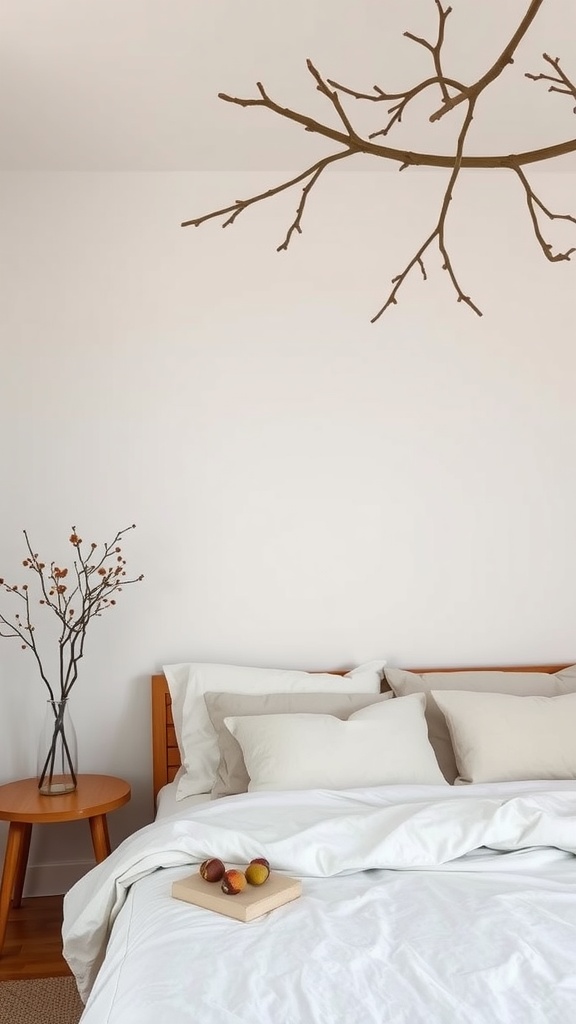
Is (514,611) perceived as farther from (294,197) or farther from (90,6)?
(90,6)

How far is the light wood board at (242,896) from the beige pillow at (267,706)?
2.96 feet

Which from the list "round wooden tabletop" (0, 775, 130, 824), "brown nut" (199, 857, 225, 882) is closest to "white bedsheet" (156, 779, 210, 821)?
"round wooden tabletop" (0, 775, 130, 824)

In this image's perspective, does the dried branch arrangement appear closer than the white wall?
Yes

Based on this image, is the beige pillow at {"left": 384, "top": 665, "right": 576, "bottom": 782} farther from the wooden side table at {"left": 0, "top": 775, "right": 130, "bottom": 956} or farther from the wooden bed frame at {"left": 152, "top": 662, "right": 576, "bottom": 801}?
the wooden side table at {"left": 0, "top": 775, "right": 130, "bottom": 956}

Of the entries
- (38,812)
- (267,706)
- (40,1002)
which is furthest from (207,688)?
(40,1002)

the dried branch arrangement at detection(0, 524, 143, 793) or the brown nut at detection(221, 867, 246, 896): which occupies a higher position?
the dried branch arrangement at detection(0, 524, 143, 793)

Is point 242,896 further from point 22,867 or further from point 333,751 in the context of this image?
point 22,867

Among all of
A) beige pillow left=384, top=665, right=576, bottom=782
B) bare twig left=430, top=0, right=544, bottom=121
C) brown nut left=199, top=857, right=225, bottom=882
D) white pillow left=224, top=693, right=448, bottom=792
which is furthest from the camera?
beige pillow left=384, top=665, right=576, bottom=782

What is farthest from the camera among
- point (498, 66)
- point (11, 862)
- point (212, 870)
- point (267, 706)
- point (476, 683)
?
point (476, 683)

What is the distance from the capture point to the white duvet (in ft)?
5.28

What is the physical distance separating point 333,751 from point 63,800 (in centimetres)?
92

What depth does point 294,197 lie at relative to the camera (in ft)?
11.7

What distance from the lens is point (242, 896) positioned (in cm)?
198

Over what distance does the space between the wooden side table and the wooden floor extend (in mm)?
64
